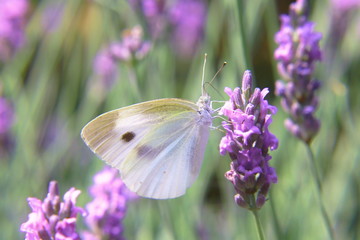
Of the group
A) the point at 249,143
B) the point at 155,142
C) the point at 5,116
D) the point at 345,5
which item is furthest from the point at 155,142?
the point at 345,5

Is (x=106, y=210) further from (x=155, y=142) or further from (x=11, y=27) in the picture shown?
(x=11, y=27)

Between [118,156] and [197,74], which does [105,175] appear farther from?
[197,74]

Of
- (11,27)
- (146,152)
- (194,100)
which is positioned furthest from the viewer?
(11,27)

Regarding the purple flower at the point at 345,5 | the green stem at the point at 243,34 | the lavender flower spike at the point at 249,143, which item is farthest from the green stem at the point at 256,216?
the purple flower at the point at 345,5

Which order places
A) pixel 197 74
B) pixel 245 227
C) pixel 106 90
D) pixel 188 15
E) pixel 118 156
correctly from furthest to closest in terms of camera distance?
pixel 188 15 < pixel 106 90 < pixel 197 74 < pixel 245 227 < pixel 118 156

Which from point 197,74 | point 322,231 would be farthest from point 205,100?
point 197,74

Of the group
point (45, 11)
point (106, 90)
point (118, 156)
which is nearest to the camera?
point (118, 156)

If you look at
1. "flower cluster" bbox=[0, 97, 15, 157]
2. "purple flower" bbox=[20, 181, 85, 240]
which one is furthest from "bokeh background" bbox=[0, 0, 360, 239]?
"purple flower" bbox=[20, 181, 85, 240]
